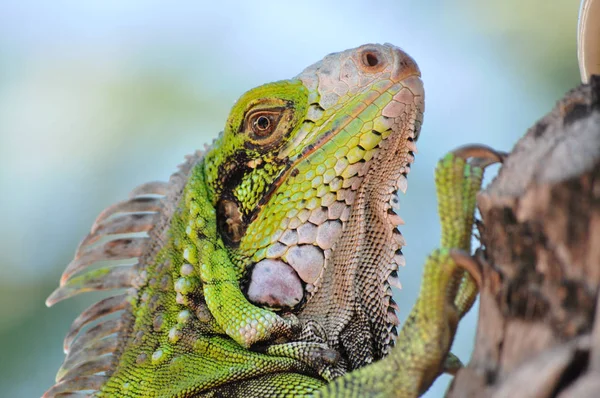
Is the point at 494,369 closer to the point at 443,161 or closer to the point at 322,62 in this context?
the point at 443,161

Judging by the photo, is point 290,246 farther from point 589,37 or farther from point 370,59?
point 589,37

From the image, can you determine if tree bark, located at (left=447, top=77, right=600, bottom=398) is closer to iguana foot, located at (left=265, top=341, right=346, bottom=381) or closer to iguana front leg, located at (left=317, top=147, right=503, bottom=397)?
iguana front leg, located at (left=317, top=147, right=503, bottom=397)

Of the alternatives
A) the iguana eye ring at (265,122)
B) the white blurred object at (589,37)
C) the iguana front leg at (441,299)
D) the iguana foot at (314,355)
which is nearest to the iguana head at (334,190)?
the iguana eye ring at (265,122)

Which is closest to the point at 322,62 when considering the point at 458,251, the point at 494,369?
the point at 458,251

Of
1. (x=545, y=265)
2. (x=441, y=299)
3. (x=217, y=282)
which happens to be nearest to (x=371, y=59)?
(x=217, y=282)

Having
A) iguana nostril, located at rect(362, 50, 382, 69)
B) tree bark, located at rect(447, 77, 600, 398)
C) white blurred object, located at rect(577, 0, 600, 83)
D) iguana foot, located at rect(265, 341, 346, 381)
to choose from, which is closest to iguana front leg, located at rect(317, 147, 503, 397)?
tree bark, located at rect(447, 77, 600, 398)
